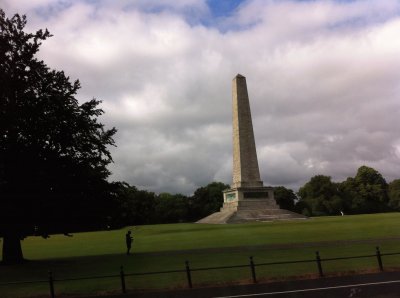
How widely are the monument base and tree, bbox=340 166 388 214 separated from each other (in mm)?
49318

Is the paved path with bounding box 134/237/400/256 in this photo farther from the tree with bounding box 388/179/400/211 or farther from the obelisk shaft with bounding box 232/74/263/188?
the tree with bounding box 388/179/400/211

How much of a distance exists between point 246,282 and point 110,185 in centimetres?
1273

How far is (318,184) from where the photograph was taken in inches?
4471

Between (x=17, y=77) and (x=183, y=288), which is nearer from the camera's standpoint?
(x=183, y=288)

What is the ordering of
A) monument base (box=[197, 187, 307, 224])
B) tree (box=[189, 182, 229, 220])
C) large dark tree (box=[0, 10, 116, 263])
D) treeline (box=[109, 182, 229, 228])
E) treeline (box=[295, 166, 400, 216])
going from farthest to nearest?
tree (box=[189, 182, 229, 220]) → treeline (box=[109, 182, 229, 228]) → treeline (box=[295, 166, 400, 216]) → monument base (box=[197, 187, 307, 224]) → large dark tree (box=[0, 10, 116, 263])

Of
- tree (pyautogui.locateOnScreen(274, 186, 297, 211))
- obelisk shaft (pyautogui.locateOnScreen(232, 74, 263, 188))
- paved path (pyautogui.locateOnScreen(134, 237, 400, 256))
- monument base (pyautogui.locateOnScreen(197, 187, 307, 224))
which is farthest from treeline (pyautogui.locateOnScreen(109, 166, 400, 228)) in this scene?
paved path (pyautogui.locateOnScreen(134, 237, 400, 256))

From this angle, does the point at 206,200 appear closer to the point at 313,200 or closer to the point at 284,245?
the point at 313,200

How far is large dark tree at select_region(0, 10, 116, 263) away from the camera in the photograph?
21.9 metres

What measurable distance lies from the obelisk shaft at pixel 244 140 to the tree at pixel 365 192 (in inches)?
2046

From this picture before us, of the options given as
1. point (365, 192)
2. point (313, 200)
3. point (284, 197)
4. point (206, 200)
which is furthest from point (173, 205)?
point (365, 192)

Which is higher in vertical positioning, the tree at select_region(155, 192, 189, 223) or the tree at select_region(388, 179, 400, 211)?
the tree at select_region(155, 192, 189, 223)

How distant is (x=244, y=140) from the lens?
2442 inches

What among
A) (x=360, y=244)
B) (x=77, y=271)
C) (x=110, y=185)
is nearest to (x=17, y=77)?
(x=110, y=185)

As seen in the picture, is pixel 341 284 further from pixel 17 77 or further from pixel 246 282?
pixel 17 77
